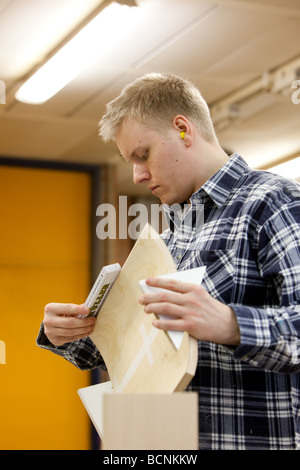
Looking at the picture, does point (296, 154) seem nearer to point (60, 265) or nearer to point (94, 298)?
point (60, 265)

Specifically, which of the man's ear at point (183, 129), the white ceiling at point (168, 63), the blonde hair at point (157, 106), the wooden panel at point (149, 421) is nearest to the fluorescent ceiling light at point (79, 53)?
the white ceiling at point (168, 63)

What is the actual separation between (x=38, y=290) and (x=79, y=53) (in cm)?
240

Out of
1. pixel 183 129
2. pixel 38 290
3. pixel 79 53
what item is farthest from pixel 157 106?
pixel 38 290

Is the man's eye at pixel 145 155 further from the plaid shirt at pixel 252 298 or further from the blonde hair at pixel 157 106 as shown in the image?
the plaid shirt at pixel 252 298

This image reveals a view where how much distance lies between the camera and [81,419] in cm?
552

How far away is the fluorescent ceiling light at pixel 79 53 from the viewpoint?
3385 millimetres

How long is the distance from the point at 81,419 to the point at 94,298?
4.19 metres

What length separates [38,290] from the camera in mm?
5609

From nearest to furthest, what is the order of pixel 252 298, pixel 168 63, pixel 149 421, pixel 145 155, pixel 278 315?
1. pixel 149 421
2. pixel 278 315
3. pixel 252 298
4. pixel 145 155
5. pixel 168 63

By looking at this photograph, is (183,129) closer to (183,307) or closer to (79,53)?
(183,307)

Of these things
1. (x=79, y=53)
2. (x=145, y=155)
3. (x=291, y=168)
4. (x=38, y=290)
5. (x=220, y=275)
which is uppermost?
(x=291, y=168)

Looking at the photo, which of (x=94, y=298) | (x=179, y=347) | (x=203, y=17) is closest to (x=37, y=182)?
(x=203, y=17)

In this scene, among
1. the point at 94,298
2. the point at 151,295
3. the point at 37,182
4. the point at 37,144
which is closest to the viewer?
the point at 151,295

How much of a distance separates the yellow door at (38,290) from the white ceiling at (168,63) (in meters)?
0.34
